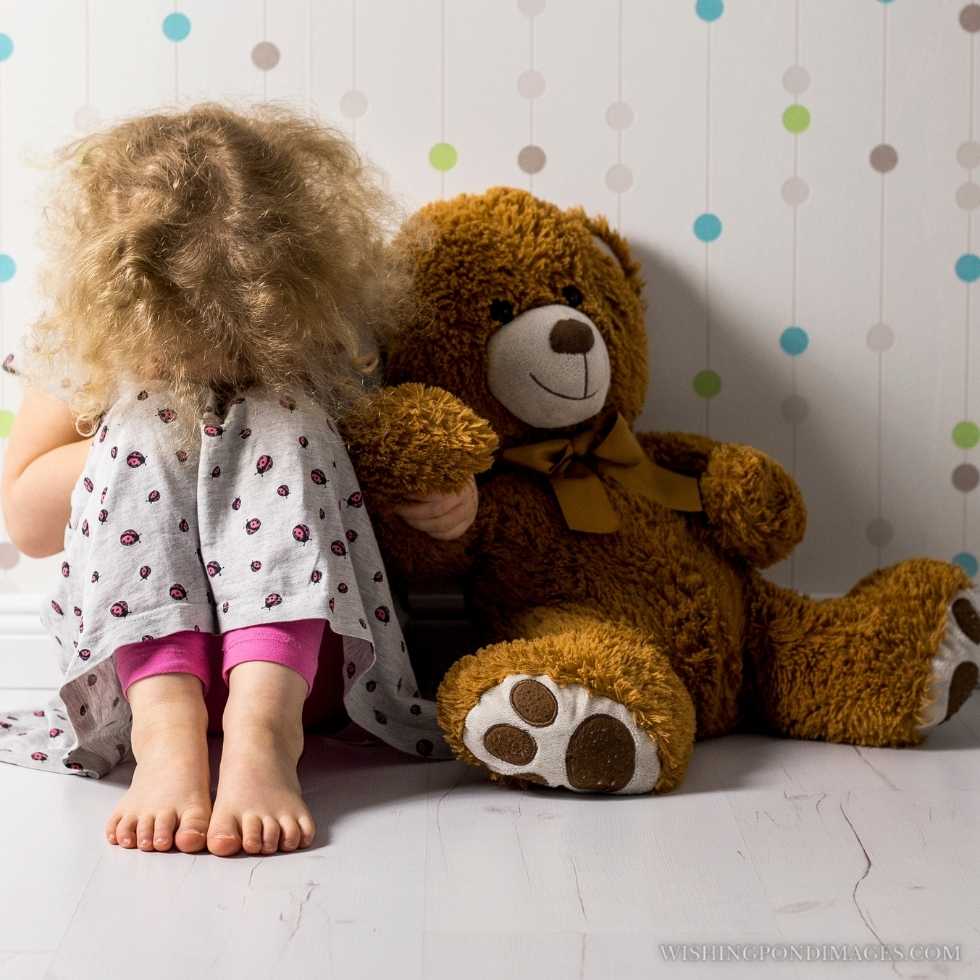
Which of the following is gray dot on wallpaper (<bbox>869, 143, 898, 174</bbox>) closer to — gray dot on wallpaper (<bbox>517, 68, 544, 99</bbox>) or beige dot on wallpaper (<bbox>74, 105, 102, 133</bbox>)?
gray dot on wallpaper (<bbox>517, 68, 544, 99</bbox>)

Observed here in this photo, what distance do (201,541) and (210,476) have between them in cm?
6

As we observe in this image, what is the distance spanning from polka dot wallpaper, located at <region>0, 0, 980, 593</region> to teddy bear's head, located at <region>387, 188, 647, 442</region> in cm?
16

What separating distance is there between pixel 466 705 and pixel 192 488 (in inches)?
11.9

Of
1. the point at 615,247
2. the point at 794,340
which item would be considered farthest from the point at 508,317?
the point at 794,340

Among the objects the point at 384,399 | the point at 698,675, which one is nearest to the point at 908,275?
the point at 698,675

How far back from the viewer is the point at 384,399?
1104 millimetres

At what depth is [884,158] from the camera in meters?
1.37

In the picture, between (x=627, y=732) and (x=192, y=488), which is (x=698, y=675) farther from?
(x=192, y=488)

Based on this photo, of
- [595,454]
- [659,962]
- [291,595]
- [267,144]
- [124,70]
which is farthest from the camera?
[124,70]

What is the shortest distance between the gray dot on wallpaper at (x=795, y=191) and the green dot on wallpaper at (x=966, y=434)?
1.08 ft

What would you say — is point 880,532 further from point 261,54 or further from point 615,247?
point 261,54

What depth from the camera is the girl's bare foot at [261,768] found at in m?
0.87

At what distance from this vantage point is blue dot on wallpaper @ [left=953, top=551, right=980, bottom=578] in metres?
1.42

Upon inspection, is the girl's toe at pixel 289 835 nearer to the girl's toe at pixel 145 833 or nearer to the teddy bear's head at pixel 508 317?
the girl's toe at pixel 145 833
